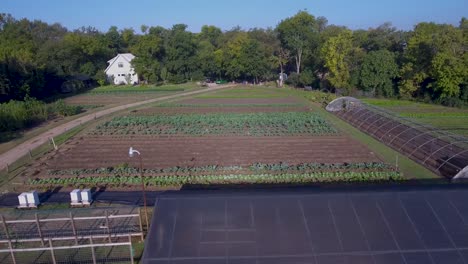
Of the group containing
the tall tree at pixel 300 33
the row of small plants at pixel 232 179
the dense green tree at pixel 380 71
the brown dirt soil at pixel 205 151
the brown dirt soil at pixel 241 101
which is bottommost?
the row of small plants at pixel 232 179

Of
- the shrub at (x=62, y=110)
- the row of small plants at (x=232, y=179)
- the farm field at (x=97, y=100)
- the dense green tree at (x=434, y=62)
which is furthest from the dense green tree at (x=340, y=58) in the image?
the shrub at (x=62, y=110)

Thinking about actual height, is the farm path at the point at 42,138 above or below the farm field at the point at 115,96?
below

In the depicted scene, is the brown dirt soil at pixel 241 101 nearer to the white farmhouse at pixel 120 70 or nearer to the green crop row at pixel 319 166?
the green crop row at pixel 319 166

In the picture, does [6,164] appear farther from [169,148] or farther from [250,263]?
[250,263]

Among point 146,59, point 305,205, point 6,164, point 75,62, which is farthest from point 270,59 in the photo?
point 305,205

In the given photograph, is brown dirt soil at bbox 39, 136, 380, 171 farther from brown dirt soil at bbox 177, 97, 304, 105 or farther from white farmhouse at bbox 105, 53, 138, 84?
white farmhouse at bbox 105, 53, 138, 84

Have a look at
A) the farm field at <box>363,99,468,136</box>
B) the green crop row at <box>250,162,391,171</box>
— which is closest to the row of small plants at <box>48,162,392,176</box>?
the green crop row at <box>250,162,391,171</box>
